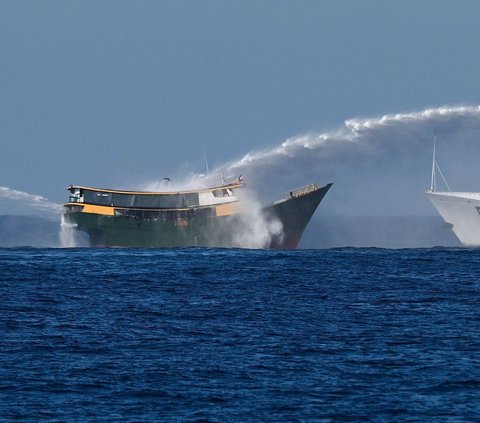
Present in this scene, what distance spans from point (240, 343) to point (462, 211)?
60.6 metres

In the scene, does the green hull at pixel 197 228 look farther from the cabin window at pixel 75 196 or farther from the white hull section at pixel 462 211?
the white hull section at pixel 462 211

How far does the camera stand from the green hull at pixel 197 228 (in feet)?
339

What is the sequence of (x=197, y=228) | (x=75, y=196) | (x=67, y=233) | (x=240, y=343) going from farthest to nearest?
(x=67, y=233) < (x=197, y=228) < (x=75, y=196) < (x=240, y=343)

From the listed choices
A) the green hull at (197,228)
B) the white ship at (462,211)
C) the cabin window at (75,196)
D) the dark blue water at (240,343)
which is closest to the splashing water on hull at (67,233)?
the green hull at (197,228)

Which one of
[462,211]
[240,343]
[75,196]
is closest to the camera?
[240,343]

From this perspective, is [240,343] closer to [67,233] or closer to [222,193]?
[222,193]

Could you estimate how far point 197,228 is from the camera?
105 m

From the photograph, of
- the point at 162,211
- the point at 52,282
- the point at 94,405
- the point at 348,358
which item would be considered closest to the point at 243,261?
the point at 162,211

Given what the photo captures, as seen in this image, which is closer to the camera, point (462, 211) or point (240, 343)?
point (240, 343)

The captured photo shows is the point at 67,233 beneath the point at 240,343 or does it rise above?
above

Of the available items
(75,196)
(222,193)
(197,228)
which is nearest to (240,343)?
(197,228)

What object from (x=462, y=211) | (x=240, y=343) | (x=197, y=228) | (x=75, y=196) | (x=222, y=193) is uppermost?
(x=75, y=196)

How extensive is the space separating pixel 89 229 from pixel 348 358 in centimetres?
5859

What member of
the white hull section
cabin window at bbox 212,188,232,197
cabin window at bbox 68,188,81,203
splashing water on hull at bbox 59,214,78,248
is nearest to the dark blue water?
splashing water on hull at bbox 59,214,78,248
